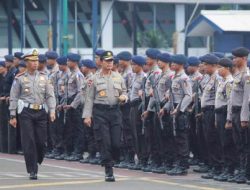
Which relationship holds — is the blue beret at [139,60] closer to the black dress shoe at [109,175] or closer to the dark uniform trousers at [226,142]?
the dark uniform trousers at [226,142]

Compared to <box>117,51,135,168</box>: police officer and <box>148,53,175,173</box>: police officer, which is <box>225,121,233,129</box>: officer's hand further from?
<box>117,51,135,168</box>: police officer

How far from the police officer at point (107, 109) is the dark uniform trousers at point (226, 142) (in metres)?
1.60

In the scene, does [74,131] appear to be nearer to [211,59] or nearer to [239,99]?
[211,59]

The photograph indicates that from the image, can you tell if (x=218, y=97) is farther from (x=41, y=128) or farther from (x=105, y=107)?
(x=41, y=128)

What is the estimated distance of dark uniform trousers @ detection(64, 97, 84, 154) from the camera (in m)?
21.3

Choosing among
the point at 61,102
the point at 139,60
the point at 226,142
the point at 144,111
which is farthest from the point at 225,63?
the point at 61,102

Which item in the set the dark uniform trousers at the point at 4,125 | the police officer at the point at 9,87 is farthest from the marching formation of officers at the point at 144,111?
the dark uniform trousers at the point at 4,125

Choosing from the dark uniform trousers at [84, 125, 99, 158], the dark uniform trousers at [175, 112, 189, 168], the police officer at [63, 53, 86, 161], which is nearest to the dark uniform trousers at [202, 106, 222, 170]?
the dark uniform trousers at [175, 112, 189, 168]

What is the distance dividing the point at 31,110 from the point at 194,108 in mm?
3555

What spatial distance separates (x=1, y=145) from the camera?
23844 mm

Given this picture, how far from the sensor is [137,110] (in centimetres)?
1936

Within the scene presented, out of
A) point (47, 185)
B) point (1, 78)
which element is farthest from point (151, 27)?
point (47, 185)

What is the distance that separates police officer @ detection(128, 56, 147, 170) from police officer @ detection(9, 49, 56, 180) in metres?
2.56

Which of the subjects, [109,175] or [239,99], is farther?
[109,175]
